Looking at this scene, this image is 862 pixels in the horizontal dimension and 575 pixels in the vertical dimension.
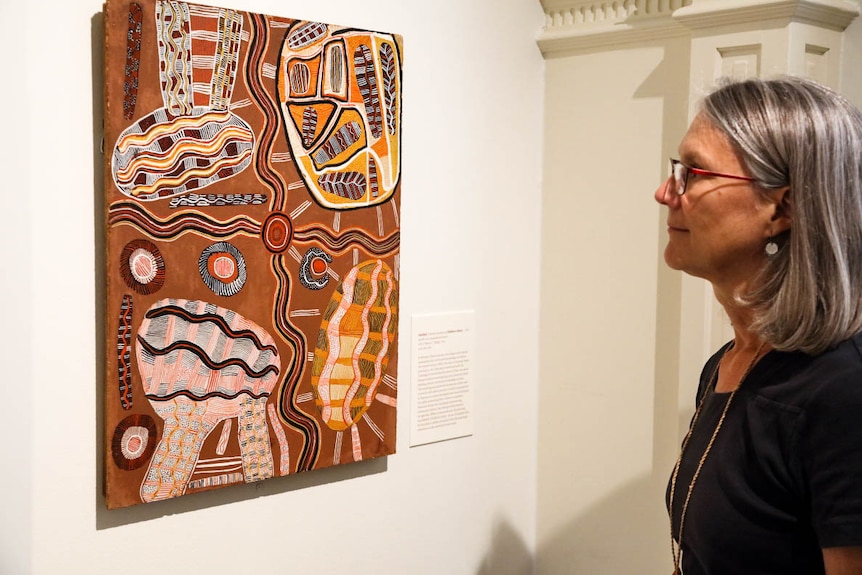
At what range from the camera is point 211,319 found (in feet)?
6.15

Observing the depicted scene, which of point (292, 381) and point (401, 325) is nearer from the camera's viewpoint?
point (292, 381)

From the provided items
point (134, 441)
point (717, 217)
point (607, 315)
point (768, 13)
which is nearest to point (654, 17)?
point (768, 13)

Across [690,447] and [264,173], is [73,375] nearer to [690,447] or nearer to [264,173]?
[264,173]

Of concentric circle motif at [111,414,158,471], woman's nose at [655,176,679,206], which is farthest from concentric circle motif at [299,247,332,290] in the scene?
woman's nose at [655,176,679,206]

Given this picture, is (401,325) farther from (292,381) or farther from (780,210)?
(780,210)

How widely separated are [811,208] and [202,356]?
1.18m

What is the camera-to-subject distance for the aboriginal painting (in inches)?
69.2

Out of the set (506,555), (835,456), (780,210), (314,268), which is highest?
(780,210)

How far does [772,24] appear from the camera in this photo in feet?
6.89

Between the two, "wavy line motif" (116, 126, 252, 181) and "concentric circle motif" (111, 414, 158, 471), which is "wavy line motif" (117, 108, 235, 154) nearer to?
"wavy line motif" (116, 126, 252, 181)

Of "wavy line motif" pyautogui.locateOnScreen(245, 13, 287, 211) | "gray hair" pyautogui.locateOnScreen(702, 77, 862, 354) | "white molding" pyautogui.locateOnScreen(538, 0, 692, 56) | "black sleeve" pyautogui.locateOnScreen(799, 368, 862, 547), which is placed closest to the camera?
"black sleeve" pyautogui.locateOnScreen(799, 368, 862, 547)

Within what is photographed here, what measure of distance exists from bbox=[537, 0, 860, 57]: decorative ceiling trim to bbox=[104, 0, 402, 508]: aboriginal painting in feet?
2.16

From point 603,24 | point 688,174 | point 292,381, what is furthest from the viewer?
point 603,24

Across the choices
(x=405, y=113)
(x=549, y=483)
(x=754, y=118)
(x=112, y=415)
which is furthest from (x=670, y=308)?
(x=112, y=415)
